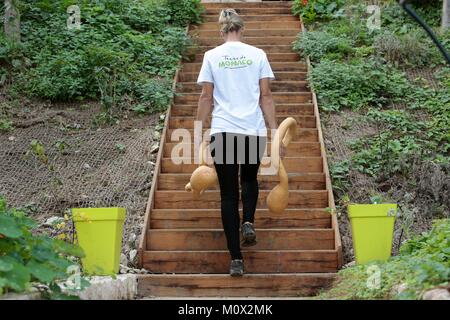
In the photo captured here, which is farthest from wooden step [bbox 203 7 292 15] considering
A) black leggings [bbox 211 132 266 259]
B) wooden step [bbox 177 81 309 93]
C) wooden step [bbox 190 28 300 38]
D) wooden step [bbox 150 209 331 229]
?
black leggings [bbox 211 132 266 259]

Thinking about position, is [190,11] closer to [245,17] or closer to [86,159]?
[245,17]

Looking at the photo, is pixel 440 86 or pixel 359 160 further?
pixel 440 86

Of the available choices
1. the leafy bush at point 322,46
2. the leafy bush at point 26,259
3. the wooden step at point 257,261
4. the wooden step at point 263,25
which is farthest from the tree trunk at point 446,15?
the leafy bush at point 26,259

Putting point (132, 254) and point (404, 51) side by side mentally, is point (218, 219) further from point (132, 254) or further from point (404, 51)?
point (404, 51)

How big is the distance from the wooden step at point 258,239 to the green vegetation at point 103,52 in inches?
114

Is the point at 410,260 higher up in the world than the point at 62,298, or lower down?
higher up

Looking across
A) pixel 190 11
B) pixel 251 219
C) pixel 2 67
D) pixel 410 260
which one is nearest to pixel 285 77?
pixel 190 11

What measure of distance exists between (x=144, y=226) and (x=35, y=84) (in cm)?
379

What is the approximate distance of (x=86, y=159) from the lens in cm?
855

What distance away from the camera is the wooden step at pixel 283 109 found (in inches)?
357

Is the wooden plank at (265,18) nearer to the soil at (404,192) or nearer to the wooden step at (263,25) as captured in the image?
the wooden step at (263,25)

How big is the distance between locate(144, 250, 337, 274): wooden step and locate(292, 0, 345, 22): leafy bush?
628 cm

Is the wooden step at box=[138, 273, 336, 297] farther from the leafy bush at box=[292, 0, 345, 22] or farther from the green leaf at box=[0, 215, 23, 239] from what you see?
the leafy bush at box=[292, 0, 345, 22]

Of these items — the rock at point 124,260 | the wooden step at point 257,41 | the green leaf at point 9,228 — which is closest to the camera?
the green leaf at point 9,228
